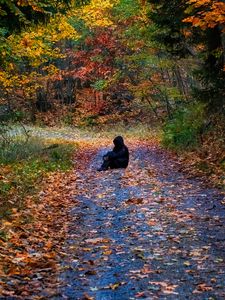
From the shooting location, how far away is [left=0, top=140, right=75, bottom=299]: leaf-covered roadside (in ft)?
21.2

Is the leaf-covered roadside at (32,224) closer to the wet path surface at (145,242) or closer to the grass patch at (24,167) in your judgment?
the grass patch at (24,167)

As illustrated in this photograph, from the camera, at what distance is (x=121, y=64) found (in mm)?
38438

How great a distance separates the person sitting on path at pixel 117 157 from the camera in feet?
52.5

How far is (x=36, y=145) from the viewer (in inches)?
803

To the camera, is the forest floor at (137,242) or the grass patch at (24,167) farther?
the grass patch at (24,167)

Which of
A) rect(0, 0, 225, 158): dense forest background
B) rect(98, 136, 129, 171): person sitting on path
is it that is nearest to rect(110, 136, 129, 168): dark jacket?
rect(98, 136, 129, 171): person sitting on path

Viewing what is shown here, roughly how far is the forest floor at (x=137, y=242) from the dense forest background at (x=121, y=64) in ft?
12.9

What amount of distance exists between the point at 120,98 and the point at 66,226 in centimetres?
3334

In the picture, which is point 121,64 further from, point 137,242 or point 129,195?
point 137,242

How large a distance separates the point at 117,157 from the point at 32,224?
7140mm

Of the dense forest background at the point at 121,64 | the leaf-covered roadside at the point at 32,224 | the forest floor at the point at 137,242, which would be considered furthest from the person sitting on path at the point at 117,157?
the dense forest background at the point at 121,64

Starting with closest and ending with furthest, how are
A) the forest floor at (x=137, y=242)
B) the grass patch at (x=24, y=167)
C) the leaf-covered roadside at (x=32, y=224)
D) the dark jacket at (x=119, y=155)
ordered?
1. the forest floor at (x=137, y=242)
2. the leaf-covered roadside at (x=32, y=224)
3. the grass patch at (x=24, y=167)
4. the dark jacket at (x=119, y=155)

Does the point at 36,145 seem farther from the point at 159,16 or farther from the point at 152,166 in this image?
the point at 159,16

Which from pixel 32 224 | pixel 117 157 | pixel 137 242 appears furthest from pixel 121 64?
pixel 137 242
